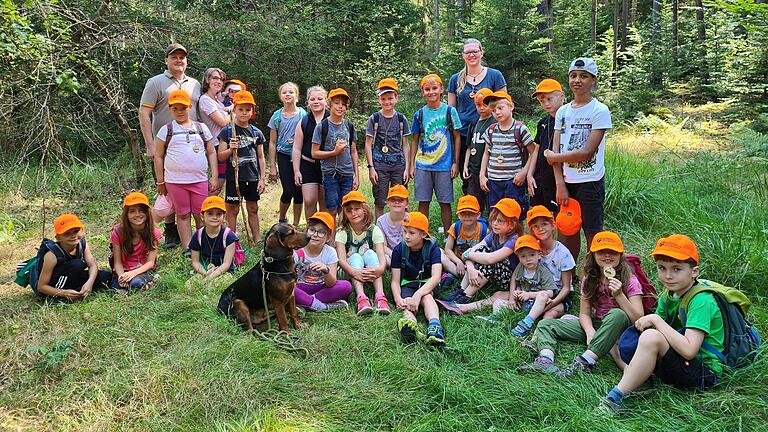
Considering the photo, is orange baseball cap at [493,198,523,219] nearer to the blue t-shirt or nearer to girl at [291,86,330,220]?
the blue t-shirt

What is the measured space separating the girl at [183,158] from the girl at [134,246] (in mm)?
489

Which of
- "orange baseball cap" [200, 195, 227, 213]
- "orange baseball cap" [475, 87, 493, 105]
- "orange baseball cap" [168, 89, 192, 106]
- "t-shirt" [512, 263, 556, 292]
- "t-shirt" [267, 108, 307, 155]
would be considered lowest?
"t-shirt" [512, 263, 556, 292]

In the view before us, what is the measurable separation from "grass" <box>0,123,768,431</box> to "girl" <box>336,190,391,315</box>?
476 mm

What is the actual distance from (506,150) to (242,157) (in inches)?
118

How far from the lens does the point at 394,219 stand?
5266 mm

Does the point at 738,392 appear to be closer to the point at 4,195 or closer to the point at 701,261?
the point at 701,261

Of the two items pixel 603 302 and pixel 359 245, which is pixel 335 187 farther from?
pixel 603 302

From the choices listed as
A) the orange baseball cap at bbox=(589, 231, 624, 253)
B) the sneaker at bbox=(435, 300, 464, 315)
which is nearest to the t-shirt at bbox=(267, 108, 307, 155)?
the sneaker at bbox=(435, 300, 464, 315)

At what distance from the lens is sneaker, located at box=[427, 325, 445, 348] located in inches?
151

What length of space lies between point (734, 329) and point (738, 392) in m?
0.37

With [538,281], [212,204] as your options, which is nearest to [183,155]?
[212,204]

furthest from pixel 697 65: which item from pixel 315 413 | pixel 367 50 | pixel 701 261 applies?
pixel 315 413

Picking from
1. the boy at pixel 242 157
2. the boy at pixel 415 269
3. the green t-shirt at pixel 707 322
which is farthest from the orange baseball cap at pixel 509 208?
the boy at pixel 242 157

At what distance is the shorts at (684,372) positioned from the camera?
119 inches
